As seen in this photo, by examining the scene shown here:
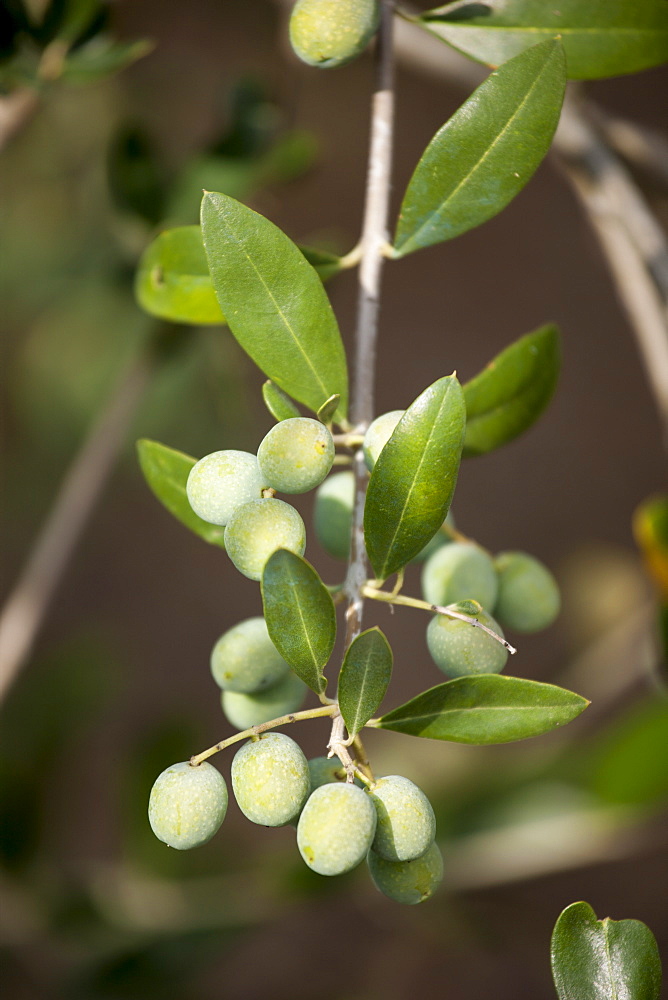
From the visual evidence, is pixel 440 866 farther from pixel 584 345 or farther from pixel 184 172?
pixel 584 345

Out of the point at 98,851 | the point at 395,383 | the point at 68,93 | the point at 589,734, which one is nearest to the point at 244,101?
the point at 68,93

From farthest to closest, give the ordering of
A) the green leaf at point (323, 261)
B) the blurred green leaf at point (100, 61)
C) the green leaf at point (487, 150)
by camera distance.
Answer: the blurred green leaf at point (100, 61), the green leaf at point (323, 261), the green leaf at point (487, 150)

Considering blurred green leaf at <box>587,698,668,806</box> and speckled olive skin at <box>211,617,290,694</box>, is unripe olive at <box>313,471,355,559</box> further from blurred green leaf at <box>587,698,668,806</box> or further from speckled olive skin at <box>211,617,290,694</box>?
blurred green leaf at <box>587,698,668,806</box>

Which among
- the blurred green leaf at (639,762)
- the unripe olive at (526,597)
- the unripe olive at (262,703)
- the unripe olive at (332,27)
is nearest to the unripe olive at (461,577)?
the unripe olive at (526,597)

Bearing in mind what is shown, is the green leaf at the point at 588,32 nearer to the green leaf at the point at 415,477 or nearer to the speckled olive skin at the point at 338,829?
the green leaf at the point at 415,477

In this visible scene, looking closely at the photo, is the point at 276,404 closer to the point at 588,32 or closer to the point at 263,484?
the point at 263,484
